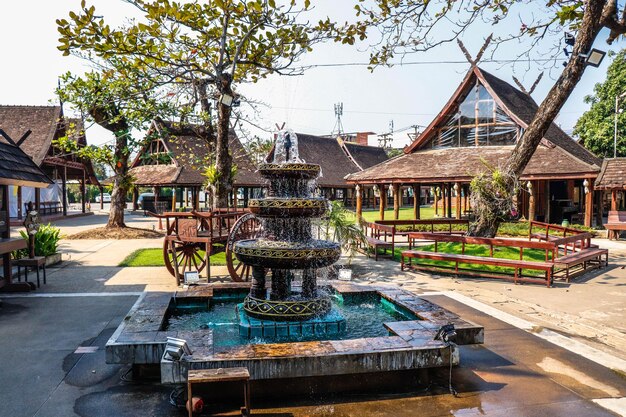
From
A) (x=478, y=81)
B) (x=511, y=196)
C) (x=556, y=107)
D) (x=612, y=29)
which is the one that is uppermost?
(x=478, y=81)

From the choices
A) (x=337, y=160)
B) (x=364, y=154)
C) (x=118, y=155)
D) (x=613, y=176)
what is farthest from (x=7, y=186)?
(x=364, y=154)

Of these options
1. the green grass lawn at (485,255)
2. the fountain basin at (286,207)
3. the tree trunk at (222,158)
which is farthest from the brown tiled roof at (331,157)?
the fountain basin at (286,207)

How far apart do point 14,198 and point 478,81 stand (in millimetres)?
26681

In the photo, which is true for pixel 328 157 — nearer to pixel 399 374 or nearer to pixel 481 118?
pixel 481 118

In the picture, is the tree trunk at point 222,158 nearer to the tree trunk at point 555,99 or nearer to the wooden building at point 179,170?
the tree trunk at point 555,99

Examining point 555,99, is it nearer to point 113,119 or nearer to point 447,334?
point 447,334

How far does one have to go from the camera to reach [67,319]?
24.2ft

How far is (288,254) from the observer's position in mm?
5641

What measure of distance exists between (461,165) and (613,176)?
20.4 ft

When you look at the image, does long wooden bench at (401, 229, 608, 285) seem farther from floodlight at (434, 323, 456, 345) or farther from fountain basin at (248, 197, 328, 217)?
fountain basin at (248, 197, 328, 217)

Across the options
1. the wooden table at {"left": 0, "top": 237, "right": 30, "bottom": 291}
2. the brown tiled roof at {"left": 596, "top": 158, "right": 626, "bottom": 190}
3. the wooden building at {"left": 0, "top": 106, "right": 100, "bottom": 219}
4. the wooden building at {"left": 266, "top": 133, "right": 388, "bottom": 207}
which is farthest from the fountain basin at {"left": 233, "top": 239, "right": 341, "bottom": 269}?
the wooden building at {"left": 266, "top": 133, "right": 388, "bottom": 207}

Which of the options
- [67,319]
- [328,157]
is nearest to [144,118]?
[67,319]

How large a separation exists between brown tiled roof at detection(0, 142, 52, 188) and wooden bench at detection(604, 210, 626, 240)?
19363 mm

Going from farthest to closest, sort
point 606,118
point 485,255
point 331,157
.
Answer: point 331,157
point 606,118
point 485,255
